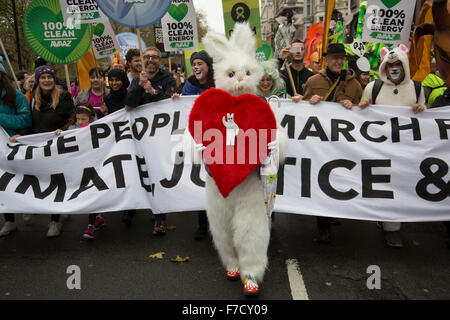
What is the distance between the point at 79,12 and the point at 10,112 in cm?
187

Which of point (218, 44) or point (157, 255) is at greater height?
point (218, 44)

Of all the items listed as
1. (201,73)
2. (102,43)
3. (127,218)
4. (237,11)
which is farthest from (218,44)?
(102,43)

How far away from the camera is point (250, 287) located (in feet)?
9.87

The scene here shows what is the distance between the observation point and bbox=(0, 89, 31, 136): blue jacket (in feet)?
14.3

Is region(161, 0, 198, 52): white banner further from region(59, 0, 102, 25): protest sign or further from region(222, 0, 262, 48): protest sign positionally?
region(59, 0, 102, 25): protest sign

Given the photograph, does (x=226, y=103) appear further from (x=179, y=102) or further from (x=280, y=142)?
(x=179, y=102)

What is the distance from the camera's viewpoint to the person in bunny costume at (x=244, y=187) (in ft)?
9.70

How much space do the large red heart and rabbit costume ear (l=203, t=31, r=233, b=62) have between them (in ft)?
0.94

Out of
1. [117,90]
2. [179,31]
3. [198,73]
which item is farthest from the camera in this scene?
[179,31]

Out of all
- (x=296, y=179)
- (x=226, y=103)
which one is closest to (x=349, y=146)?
(x=296, y=179)

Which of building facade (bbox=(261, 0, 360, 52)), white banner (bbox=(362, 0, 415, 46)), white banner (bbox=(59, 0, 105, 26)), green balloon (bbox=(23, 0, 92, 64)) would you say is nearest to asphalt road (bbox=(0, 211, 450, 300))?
green balloon (bbox=(23, 0, 92, 64))

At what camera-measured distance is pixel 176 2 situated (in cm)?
759

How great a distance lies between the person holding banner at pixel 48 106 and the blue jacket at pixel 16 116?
0.26ft

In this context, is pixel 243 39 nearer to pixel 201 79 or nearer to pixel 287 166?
pixel 201 79
